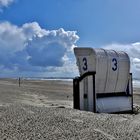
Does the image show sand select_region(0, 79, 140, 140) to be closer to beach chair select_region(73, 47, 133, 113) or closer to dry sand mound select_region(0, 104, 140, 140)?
dry sand mound select_region(0, 104, 140, 140)

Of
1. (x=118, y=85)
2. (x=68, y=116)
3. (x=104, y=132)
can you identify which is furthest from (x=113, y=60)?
(x=104, y=132)

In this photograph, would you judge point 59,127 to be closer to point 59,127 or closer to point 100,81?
point 59,127

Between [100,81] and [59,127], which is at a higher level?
[100,81]

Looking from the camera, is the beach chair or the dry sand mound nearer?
the dry sand mound

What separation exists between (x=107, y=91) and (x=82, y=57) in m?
2.26

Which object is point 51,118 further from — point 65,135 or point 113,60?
point 113,60

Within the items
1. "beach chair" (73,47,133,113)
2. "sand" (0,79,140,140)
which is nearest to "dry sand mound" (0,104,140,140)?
"sand" (0,79,140,140)

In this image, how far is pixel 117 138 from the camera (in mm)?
10922

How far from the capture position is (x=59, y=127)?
11.9 m

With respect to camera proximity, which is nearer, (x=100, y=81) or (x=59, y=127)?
(x=59, y=127)

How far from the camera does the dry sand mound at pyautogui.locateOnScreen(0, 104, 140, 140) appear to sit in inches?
424

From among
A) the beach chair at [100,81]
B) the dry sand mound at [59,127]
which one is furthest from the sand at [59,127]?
the beach chair at [100,81]

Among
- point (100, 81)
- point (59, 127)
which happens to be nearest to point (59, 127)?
point (59, 127)

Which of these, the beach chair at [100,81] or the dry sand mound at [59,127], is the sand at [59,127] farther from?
the beach chair at [100,81]
